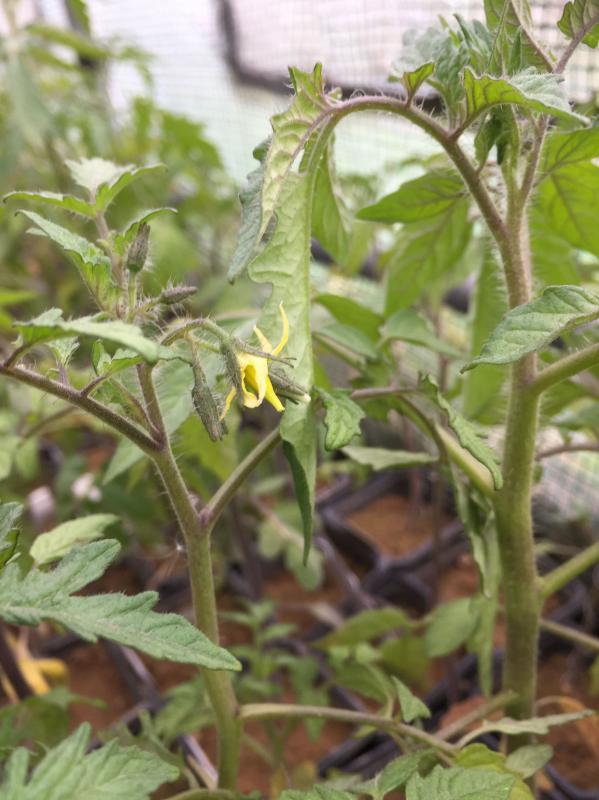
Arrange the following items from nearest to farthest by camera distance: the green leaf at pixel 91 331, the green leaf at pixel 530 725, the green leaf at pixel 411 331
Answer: the green leaf at pixel 91 331 < the green leaf at pixel 530 725 < the green leaf at pixel 411 331

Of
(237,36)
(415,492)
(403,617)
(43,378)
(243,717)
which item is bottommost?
(415,492)

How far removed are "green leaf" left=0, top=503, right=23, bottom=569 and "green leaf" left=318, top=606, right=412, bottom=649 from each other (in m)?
0.48

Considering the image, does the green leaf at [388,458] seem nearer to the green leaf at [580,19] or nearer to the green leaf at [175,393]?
the green leaf at [175,393]

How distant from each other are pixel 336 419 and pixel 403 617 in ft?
1.35

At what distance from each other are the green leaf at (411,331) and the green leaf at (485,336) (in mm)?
45

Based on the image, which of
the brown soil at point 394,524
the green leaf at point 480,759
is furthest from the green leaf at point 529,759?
the brown soil at point 394,524

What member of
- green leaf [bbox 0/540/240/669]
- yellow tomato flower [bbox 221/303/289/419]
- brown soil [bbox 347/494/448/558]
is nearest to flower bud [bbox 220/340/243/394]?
yellow tomato flower [bbox 221/303/289/419]

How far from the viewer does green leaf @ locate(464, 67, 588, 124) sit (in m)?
0.39

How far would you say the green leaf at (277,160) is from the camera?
42 centimetres

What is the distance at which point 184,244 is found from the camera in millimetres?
1332

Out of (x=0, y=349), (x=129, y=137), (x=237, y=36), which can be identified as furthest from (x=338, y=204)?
(x=237, y=36)

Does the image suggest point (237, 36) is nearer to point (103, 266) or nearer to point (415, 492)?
point (415, 492)

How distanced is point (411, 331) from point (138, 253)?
0.27 meters

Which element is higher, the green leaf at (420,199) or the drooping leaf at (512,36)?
the drooping leaf at (512,36)
